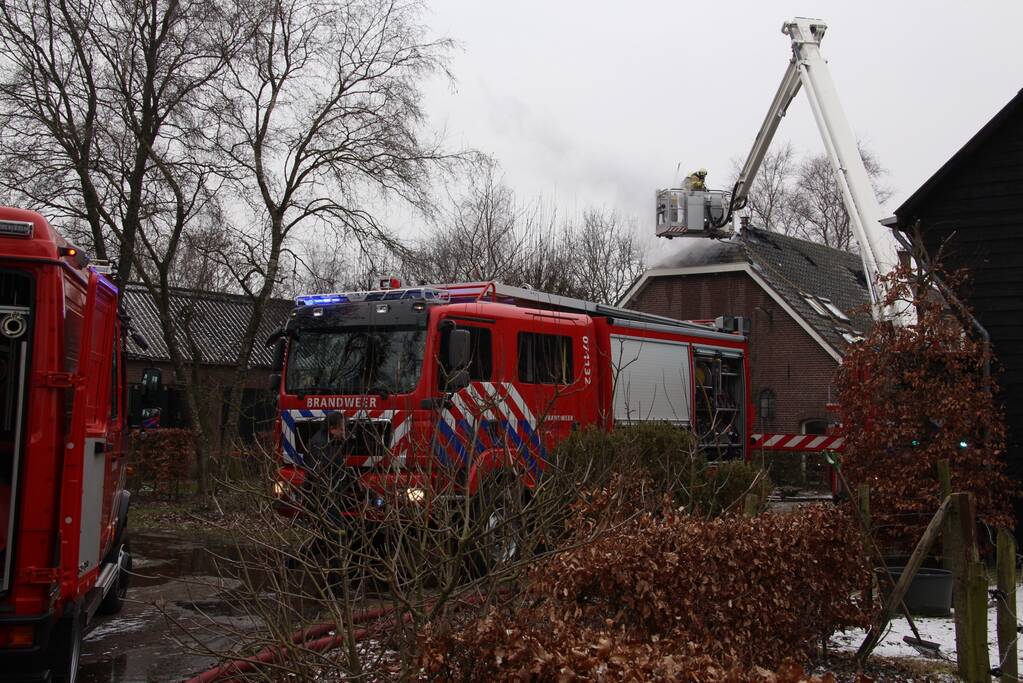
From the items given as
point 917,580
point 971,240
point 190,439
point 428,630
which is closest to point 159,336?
point 190,439

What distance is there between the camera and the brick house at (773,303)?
29.6m

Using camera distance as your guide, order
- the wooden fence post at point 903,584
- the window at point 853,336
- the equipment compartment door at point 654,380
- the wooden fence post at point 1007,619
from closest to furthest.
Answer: the wooden fence post at point 1007,619
the wooden fence post at point 903,584
the window at point 853,336
the equipment compartment door at point 654,380

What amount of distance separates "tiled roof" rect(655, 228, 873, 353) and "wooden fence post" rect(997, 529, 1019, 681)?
877 inches

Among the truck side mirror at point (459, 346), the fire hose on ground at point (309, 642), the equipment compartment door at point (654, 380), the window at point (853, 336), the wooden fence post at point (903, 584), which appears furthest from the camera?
the equipment compartment door at point (654, 380)

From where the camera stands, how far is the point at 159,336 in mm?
32188

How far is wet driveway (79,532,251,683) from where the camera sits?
23.2ft

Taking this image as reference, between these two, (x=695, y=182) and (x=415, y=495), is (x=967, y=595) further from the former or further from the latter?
(x=695, y=182)

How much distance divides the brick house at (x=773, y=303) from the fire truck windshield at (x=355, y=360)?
18505mm

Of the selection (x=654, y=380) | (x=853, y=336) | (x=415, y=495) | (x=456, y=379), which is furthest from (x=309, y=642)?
(x=853, y=336)

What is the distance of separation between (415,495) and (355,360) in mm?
6393

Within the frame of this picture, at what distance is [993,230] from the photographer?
1316cm

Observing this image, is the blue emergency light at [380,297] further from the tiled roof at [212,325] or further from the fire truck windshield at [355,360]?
the tiled roof at [212,325]

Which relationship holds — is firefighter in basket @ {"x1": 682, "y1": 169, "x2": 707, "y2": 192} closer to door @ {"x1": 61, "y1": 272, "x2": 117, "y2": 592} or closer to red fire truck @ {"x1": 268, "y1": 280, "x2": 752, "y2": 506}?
red fire truck @ {"x1": 268, "y1": 280, "x2": 752, "y2": 506}

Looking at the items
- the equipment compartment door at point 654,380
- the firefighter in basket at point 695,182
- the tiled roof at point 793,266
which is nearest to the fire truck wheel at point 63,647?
the equipment compartment door at point 654,380
